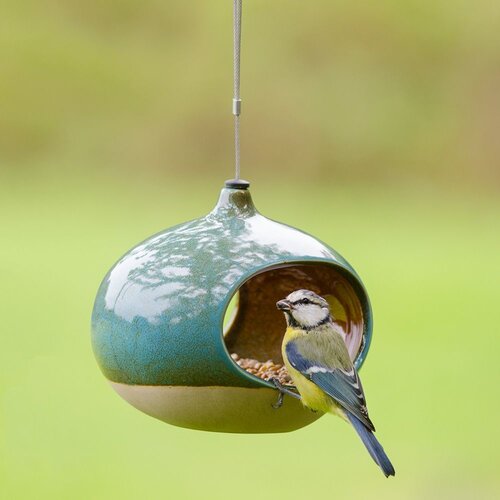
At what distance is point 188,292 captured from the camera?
3.09 m

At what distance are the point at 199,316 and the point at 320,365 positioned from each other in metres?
0.32

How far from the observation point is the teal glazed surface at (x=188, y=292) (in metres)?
3.06

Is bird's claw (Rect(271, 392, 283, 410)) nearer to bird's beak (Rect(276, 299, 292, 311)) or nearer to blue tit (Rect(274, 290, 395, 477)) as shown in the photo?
blue tit (Rect(274, 290, 395, 477))

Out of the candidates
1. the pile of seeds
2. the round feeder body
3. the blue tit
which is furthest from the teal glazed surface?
the pile of seeds

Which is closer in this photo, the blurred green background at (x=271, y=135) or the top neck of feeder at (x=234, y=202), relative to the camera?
the top neck of feeder at (x=234, y=202)

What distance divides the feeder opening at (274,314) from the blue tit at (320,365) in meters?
0.17

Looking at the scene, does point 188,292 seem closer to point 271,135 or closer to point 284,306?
point 284,306

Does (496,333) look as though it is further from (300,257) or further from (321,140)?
(300,257)

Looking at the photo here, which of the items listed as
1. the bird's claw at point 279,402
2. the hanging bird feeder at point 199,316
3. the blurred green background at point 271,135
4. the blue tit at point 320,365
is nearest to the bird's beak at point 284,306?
the blue tit at point 320,365

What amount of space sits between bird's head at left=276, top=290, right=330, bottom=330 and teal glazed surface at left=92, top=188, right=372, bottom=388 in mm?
98

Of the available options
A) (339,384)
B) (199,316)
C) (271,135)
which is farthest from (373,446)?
(271,135)

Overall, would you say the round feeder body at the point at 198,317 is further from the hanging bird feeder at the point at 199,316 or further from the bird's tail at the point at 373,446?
the bird's tail at the point at 373,446

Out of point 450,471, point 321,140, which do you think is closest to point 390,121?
point 321,140

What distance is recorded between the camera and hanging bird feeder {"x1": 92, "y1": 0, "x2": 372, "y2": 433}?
3066 mm
